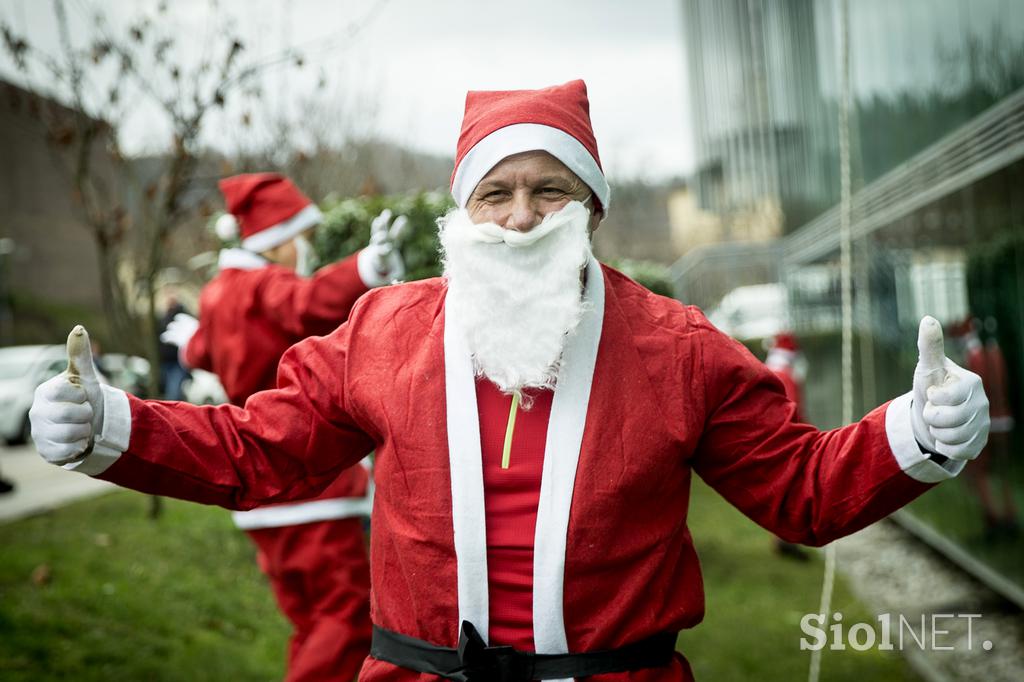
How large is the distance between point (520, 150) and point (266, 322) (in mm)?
2212

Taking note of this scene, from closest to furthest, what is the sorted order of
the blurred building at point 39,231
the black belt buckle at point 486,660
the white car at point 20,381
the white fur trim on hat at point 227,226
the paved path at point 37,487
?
the black belt buckle at point 486,660 → the white fur trim on hat at point 227,226 → the paved path at point 37,487 → the white car at point 20,381 → the blurred building at point 39,231

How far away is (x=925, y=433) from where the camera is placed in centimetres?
212

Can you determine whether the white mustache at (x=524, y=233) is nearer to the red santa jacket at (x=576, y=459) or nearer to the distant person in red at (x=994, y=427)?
the red santa jacket at (x=576, y=459)

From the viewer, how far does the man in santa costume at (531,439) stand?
2195mm

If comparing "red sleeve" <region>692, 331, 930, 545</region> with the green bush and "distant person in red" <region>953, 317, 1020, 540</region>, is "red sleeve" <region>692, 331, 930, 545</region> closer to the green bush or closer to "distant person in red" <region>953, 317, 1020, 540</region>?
the green bush

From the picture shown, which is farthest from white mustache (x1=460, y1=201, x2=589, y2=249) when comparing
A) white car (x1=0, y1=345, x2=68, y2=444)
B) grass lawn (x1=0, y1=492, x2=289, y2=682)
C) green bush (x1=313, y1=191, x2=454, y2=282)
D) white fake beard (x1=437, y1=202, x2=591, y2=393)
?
white car (x1=0, y1=345, x2=68, y2=444)

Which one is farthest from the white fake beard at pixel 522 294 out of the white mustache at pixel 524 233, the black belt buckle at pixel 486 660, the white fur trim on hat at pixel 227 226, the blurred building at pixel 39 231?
the blurred building at pixel 39 231

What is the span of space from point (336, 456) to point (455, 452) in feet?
1.30

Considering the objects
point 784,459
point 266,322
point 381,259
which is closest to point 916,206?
point 381,259

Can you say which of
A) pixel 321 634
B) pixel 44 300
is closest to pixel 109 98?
pixel 321 634

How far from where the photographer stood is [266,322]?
4.30 m

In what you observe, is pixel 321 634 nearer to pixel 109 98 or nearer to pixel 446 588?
pixel 446 588

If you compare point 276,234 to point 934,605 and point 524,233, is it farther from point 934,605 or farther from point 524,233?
point 934,605

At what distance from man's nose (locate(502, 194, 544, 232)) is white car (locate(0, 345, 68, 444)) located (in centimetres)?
1519
